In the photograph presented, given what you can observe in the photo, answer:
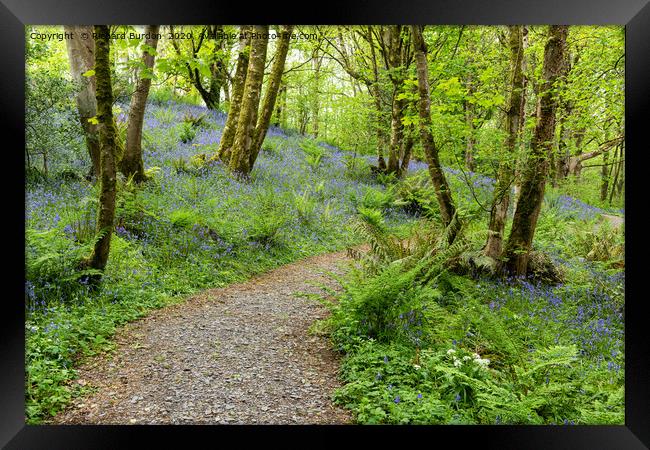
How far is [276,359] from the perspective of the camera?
3646 mm

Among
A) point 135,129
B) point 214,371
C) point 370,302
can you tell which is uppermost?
point 135,129

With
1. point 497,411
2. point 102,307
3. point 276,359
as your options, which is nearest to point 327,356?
point 276,359

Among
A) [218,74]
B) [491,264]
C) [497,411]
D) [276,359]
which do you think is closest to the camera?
[497,411]

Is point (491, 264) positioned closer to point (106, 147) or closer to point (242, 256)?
point (242, 256)

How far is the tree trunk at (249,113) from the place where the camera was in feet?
27.8

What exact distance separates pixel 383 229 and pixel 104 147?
419 cm

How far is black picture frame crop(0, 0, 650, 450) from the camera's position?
269 centimetres

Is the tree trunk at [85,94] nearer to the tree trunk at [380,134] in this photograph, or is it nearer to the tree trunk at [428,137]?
the tree trunk at [428,137]

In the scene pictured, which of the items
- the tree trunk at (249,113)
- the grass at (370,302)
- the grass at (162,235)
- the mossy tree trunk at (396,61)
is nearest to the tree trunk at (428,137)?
the grass at (370,302)

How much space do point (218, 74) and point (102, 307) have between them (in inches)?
323

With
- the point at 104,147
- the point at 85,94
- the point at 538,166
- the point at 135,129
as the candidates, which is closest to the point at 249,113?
the point at 135,129

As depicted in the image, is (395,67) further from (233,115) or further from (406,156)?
(233,115)

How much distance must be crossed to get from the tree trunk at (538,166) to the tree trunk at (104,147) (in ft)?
16.3
